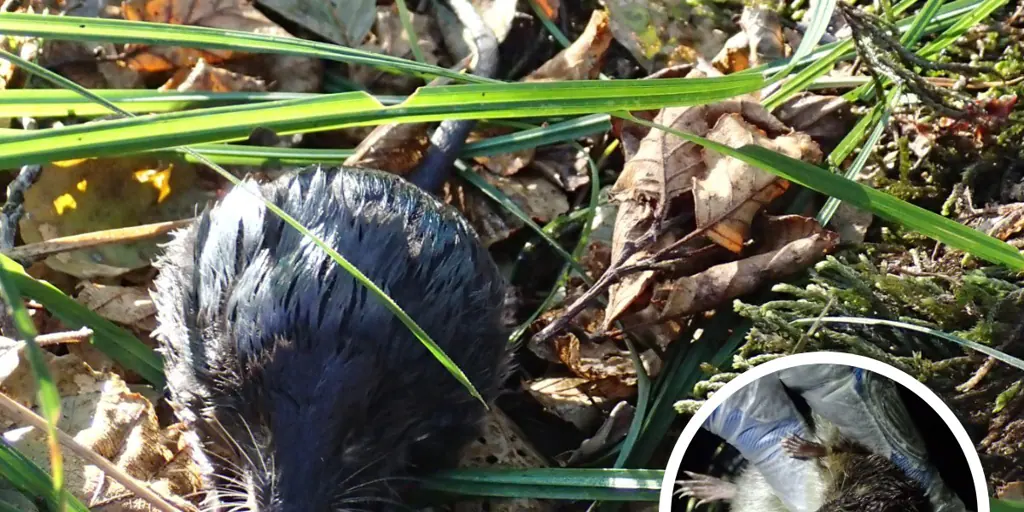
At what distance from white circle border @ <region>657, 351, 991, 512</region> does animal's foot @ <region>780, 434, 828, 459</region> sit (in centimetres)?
21

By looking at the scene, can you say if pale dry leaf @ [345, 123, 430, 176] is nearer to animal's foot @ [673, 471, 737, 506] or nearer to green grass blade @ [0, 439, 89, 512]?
green grass blade @ [0, 439, 89, 512]

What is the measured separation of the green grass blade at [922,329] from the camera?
7.72 ft

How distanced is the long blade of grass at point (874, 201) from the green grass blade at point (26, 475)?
174 cm

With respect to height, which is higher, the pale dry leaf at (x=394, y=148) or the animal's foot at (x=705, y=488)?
the pale dry leaf at (x=394, y=148)

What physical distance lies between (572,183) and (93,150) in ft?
6.24

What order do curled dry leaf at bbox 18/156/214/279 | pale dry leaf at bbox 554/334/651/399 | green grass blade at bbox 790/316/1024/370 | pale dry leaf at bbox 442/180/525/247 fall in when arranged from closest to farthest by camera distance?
1. green grass blade at bbox 790/316/1024/370
2. pale dry leaf at bbox 554/334/651/399
3. curled dry leaf at bbox 18/156/214/279
4. pale dry leaf at bbox 442/180/525/247

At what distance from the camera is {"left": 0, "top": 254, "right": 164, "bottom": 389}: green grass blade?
2.70m

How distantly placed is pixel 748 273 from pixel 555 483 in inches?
35.7

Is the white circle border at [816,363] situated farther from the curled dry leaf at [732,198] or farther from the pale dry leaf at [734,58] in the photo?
the pale dry leaf at [734,58]

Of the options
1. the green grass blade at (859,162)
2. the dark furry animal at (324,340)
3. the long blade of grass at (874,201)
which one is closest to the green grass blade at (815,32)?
the long blade of grass at (874,201)

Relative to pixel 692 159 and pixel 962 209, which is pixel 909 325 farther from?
pixel 692 159

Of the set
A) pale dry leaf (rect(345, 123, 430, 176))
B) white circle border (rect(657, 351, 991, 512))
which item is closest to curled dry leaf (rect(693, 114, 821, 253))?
white circle border (rect(657, 351, 991, 512))

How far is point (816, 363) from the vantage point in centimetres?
234

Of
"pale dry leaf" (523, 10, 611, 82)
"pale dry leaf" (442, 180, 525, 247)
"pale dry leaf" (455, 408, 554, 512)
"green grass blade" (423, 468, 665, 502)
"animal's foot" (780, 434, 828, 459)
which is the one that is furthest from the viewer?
"pale dry leaf" (523, 10, 611, 82)
